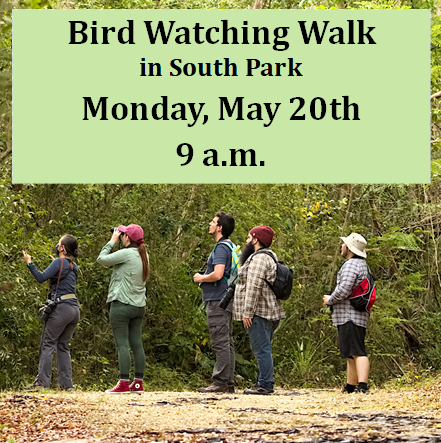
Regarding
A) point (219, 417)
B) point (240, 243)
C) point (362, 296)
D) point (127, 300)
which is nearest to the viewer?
point (219, 417)

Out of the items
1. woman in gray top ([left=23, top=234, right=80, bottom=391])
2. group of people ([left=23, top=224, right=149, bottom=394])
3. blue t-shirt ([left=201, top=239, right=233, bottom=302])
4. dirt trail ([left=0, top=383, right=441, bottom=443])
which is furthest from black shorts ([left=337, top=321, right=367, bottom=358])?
woman in gray top ([left=23, top=234, right=80, bottom=391])

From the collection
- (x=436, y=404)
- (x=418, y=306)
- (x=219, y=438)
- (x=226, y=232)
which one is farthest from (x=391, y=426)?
(x=418, y=306)

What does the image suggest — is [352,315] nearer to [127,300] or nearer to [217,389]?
[217,389]

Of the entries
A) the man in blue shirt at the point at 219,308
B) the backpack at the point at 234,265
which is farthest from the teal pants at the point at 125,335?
the backpack at the point at 234,265

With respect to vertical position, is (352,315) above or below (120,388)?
above

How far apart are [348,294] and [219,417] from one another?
259 centimetres

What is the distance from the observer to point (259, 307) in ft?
26.6

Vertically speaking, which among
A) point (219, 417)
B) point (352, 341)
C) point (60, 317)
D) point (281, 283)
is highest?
point (281, 283)

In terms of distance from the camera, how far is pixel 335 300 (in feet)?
27.0

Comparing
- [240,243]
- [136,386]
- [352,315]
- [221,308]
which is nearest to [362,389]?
[352,315]

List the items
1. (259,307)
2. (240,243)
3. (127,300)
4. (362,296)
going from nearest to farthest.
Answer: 1. (127,300)
2. (259,307)
3. (362,296)
4. (240,243)

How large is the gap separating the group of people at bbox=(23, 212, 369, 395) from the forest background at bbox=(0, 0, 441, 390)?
8.40ft

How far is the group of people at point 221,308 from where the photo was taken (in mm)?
8031

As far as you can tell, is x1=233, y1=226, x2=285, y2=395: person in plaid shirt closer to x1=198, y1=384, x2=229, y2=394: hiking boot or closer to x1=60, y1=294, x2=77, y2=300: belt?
x1=198, y1=384, x2=229, y2=394: hiking boot
